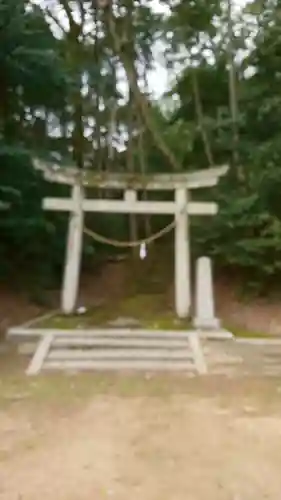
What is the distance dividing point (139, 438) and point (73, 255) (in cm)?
428

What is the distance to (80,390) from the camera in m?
5.58

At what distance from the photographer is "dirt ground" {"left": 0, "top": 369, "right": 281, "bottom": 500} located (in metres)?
3.48

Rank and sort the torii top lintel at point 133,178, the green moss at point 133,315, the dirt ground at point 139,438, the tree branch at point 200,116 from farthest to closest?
the tree branch at point 200,116
the torii top lintel at point 133,178
the green moss at point 133,315
the dirt ground at point 139,438

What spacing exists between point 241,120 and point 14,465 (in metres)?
8.23

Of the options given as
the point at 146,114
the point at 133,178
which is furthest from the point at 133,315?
the point at 146,114

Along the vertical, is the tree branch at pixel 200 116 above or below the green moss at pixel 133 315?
above

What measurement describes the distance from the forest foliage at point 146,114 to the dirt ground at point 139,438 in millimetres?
3423

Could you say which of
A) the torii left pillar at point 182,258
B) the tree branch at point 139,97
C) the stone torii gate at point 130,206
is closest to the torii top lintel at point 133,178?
the stone torii gate at point 130,206

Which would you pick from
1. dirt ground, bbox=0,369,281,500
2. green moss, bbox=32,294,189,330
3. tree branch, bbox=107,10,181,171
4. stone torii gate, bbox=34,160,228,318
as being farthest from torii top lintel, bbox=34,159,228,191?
dirt ground, bbox=0,369,281,500

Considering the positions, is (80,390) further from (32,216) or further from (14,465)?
(32,216)

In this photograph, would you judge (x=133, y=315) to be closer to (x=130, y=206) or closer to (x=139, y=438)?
(x=130, y=206)

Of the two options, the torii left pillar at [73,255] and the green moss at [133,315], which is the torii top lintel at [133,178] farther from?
the green moss at [133,315]

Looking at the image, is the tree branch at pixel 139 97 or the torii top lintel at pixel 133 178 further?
the tree branch at pixel 139 97

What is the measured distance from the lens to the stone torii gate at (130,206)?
8320mm
